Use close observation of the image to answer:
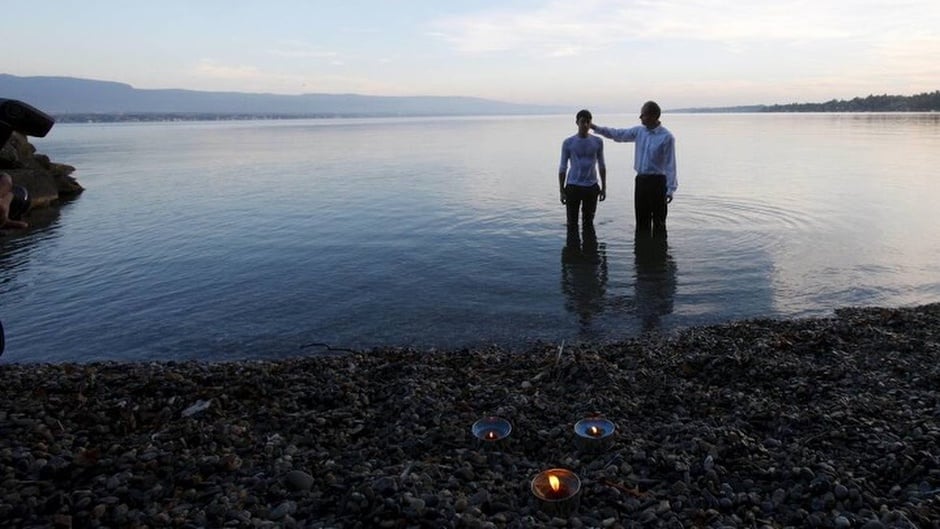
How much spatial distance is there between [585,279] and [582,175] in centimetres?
339

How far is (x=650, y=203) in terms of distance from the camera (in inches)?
577

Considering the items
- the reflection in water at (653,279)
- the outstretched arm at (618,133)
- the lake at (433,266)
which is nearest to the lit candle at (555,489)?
the lake at (433,266)

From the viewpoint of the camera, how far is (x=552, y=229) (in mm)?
18547

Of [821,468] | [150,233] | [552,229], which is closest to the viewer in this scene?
[821,468]

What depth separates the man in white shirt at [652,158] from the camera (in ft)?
43.2

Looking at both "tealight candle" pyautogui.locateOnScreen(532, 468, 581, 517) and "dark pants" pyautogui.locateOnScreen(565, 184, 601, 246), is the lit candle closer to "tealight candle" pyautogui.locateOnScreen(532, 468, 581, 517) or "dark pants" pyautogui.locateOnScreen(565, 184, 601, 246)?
"tealight candle" pyautogui.locateOnScreen(532, 468, 581, 517)

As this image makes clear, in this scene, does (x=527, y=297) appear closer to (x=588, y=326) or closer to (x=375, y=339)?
(x=588, y=326)

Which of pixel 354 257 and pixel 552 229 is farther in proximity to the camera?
pixel 552 229

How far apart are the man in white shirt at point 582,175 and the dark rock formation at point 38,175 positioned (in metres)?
22.3

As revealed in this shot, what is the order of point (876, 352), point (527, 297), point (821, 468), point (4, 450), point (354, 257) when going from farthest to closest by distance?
point (354, 257)
point (527, 297)
point (876, 352)
point (4, 450)
point (821, 468)

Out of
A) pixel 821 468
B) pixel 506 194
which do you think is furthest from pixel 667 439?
pixel 506 194

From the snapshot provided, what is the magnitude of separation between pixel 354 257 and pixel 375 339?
6.01 meters

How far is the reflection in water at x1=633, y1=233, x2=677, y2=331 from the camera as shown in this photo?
10883mm

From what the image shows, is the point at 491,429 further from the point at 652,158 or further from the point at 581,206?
the point at 581,206
